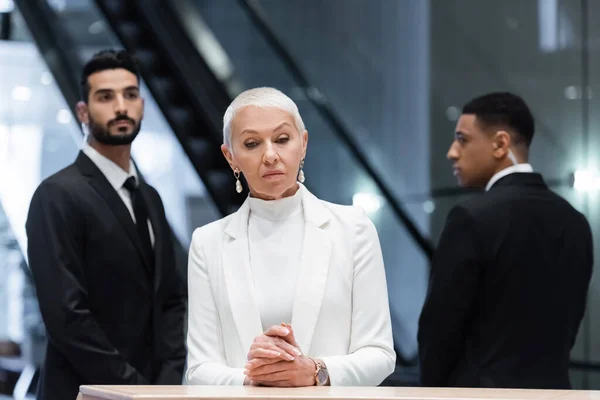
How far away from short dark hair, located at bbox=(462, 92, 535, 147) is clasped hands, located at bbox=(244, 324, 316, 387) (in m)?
1.84

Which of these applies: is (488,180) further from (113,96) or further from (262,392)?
(262,392)

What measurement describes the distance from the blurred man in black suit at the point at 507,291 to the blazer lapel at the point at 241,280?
3.64ft

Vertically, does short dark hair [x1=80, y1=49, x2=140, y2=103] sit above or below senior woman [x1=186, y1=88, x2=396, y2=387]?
above

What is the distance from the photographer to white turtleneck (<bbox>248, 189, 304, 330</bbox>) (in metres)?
2.72

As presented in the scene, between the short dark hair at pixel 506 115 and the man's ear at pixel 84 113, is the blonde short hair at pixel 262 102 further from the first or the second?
the short dark hair at pixel 506 115

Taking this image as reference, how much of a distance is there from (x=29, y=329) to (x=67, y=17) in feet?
8.59

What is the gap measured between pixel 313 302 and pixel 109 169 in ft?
4.79

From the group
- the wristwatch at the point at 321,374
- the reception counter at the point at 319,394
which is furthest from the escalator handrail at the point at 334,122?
the reception counter at the point at 319,394

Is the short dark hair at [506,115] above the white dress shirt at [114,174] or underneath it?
above

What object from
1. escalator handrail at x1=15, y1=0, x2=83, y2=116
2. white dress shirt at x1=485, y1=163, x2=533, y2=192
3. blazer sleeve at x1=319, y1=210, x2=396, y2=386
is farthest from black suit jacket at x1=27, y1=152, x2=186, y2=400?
escalator handrail at x1=15, y1=0, x2=83, y2=116

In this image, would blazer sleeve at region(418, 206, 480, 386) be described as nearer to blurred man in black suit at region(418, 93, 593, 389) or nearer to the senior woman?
blurred man in black suit at region(418, 93, 593, 389)

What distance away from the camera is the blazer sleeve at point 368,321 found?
264 centimetres

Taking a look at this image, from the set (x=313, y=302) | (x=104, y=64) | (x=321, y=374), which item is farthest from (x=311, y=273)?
(x=104, y=64)

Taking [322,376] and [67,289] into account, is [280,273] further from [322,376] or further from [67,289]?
[67,289]
